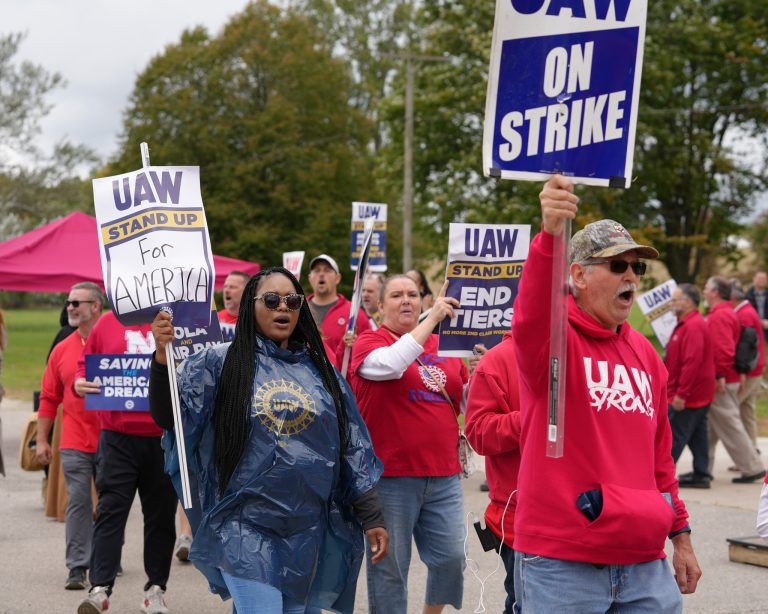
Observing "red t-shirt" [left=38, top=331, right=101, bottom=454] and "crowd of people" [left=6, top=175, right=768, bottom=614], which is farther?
"red t-shirt" [left=38, top=331, right=101, bottom=454]

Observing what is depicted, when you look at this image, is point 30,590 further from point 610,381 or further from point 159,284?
point 610,381

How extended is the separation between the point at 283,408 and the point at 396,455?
119 centimetres

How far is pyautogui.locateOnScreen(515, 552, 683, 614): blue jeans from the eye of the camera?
3.60 meters

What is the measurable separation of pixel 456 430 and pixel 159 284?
67.7 inches

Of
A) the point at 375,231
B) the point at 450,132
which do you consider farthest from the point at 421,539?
the point at 450,132

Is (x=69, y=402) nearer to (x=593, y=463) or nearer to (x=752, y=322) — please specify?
(x=593, y=463)

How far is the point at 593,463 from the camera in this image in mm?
3588

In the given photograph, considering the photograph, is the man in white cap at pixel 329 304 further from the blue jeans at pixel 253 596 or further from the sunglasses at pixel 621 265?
the sunglasses at pixel 621 265

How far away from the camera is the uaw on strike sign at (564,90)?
3.30 meters

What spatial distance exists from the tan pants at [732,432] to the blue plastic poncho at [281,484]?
8182 millimetres

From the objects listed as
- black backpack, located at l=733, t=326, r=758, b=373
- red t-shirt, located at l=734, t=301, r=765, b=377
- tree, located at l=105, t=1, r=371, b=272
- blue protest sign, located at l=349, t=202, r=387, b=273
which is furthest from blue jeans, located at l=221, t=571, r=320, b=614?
tree, located at l=105, t=1, r=371, b=272

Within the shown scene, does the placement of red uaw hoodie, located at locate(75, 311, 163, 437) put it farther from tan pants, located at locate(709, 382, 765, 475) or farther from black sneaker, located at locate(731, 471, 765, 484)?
black sneaker, located at locate(731, 471, 765, 484)

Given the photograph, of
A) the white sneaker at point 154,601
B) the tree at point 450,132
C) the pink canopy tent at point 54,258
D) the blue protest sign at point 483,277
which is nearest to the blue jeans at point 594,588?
the blue protest sign at point 483,277

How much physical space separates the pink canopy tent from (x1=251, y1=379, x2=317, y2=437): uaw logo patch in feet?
31.3
